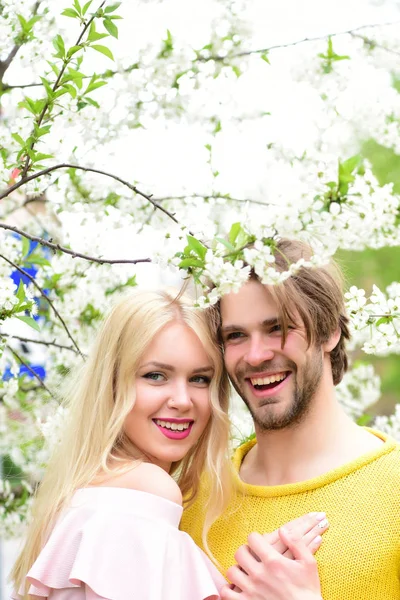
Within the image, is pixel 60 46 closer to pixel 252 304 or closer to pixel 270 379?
pixel 252 304

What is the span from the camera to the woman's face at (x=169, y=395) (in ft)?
9.70

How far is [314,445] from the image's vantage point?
3.00 m

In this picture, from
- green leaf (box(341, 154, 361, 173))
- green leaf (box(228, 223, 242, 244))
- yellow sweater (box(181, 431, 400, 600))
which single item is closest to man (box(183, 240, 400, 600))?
yellow sweater (box(181, 431, 400, 600))

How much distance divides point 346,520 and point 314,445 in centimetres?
35

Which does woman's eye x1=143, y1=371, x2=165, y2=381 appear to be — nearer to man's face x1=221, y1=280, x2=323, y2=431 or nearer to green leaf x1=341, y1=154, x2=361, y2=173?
man's face x1=221, y1=280, x2=323, y2=431

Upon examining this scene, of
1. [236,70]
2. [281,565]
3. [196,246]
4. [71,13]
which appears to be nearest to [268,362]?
[281,565]

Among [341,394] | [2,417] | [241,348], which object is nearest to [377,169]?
[341,394]

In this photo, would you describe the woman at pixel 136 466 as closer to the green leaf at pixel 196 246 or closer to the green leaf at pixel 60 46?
the green leaf at pixel 196 246

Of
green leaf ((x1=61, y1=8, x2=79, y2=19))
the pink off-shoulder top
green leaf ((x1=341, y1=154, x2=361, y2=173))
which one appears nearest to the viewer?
green leaf ((x1=341, y1=154, x2=361, y2=173))

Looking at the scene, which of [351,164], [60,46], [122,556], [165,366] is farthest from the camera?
[165,366]

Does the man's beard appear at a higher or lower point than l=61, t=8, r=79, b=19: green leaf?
lower

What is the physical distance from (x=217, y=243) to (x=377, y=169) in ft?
50.6

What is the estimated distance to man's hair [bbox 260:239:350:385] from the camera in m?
2.90

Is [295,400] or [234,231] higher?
[234,231]
